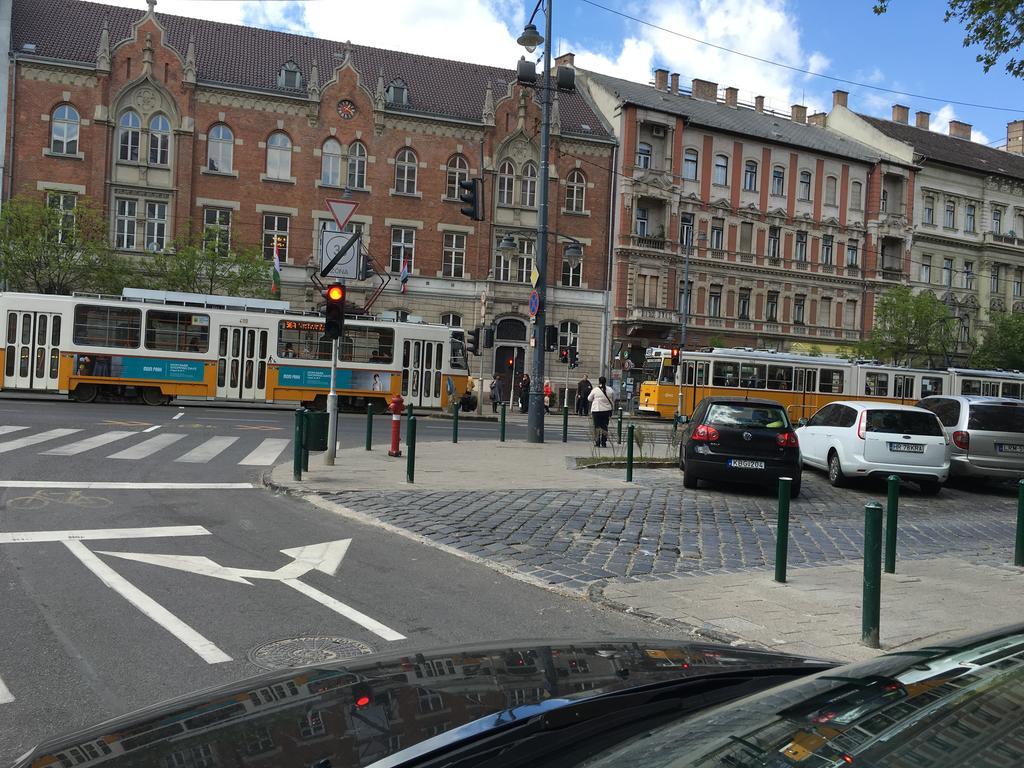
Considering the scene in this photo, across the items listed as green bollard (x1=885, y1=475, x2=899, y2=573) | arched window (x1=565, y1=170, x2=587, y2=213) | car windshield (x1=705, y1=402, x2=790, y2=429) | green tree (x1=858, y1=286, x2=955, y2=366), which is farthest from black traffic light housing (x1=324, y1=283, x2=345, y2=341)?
green tree (x1=858, y1=286, x2=955, y2=366)

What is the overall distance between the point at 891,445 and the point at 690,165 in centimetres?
3769

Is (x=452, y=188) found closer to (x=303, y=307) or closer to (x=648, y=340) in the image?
(x=303, y=307)

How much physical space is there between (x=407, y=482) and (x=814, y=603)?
7059 mm

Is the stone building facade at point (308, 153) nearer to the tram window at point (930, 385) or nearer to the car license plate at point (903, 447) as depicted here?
the tram window at point (930, 385)

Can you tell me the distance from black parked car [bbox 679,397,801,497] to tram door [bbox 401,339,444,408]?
60.3 feet

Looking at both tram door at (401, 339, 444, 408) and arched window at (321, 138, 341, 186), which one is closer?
tram door at (401, 339, 444, 408)

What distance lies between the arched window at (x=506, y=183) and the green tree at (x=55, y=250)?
A: 1836 centimetres

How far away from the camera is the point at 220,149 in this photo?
4025 cm

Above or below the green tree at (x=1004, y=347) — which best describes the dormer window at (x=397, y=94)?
above

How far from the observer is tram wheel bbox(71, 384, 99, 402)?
2692 centimetres

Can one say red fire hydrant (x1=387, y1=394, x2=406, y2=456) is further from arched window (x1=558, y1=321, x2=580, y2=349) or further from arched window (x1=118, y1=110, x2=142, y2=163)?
arched window (x1=558, y1=321, x2=580, y2=349)

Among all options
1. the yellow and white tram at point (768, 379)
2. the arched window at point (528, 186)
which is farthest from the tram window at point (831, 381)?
the arched window at point (528, 186)

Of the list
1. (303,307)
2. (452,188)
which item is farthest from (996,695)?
(452,188)

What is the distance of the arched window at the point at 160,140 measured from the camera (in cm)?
3928
